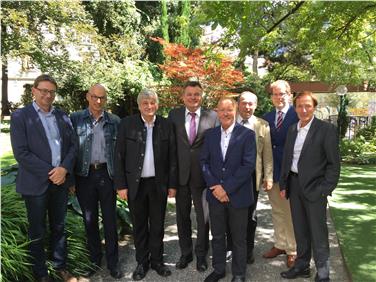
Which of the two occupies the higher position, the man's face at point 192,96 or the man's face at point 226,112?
the man's face at point 192,96

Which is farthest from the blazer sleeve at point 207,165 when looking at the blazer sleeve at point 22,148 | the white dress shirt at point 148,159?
the blazer sleeve at point 22,148

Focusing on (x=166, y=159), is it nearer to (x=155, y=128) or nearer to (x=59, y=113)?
(x=155, y=128)

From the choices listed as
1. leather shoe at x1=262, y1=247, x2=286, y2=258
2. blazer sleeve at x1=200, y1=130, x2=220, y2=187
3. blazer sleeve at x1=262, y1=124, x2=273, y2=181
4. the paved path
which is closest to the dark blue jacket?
blazer sleeve at x1=200, y1=130, x2=220, y2=187

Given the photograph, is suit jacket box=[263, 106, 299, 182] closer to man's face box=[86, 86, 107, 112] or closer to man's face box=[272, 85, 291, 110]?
man's face box=[272, 85, 291, 110]

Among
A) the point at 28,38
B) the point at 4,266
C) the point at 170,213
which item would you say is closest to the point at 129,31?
the point at 28,38

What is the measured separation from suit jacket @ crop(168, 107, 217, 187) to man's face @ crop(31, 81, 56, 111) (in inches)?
51.3

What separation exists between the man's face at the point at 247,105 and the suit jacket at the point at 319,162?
0.70 m

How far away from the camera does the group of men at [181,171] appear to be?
144 inches

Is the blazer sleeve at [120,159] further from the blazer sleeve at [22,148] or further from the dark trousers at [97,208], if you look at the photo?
the blazer sleeve at [22,148]

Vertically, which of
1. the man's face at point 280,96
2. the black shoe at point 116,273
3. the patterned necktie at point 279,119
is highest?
the man's face at point 280,96

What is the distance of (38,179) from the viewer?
357 centimetres

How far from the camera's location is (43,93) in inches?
142

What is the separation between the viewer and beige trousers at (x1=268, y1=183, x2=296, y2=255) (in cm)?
449

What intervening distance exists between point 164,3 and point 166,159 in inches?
628
